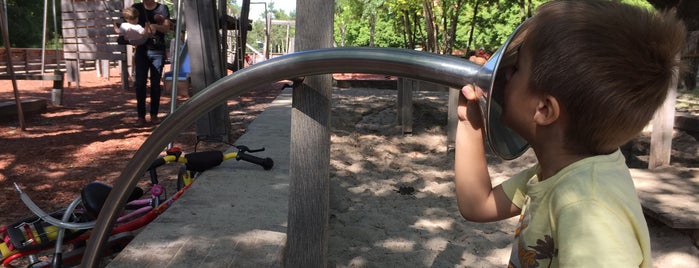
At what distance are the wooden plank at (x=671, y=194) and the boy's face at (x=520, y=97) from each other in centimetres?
242

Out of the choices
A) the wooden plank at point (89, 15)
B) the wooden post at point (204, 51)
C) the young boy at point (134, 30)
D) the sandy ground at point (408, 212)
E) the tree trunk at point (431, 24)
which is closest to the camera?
the sandy ground at point (408, 212)

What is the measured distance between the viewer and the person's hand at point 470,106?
1.04 meters

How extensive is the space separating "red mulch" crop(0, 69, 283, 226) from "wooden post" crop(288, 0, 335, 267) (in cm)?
214

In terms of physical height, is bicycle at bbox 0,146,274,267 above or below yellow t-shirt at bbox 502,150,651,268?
below

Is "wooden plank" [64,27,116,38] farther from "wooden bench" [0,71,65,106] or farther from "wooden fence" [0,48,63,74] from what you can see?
"wooden fence" [0,48,63,74]

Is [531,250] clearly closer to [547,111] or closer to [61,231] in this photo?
[547,111]

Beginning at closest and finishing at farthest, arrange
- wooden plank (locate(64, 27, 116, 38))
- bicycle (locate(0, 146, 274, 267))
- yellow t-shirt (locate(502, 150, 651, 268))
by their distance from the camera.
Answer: yellow t-shirt (locate(502, 150, 651, 268)), bicycle (locate(0, 146, 274, 267)), wooden plank (locate(64, 27, 116, 38))

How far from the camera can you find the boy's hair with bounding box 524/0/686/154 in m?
0.91

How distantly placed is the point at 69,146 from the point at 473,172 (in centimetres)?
465

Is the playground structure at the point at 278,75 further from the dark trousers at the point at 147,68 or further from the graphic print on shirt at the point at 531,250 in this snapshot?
the dark trousers at the point at 147,68

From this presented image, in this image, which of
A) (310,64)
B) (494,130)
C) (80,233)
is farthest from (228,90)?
(80,233)

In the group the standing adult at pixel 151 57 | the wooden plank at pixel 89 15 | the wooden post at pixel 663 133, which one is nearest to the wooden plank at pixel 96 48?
the wooden plank at pixel 89 15

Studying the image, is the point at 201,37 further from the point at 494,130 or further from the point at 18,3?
the point at 18,3

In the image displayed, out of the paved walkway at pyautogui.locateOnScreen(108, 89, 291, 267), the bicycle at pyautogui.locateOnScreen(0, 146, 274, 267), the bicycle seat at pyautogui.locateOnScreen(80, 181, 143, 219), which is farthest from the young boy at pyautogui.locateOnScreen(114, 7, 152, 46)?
the bicycle seat at pyautogui.locateOnScreen(80, 181, 143, 219)
